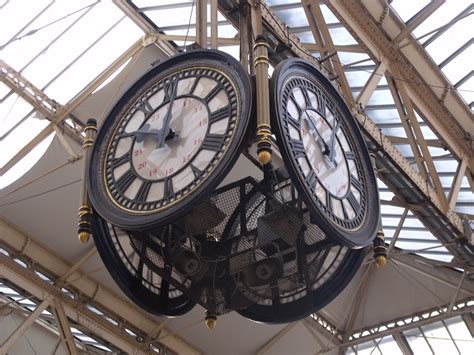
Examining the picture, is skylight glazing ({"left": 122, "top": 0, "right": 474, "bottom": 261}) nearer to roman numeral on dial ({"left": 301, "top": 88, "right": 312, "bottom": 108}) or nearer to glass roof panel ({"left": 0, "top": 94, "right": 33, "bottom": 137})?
glass roof panel ({"left": 0, "top": 94, "right": 33, "bottom": 137})

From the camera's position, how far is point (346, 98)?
14.0 meters

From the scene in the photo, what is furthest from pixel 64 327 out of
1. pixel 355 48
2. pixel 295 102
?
pixel 295 102

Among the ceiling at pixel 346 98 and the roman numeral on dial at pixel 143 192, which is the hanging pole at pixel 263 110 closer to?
the roman numeral on dial at pixel 143 192

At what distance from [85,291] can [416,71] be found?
9.10 m

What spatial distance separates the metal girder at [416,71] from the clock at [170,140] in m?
7.49

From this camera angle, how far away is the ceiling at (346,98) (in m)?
15.8

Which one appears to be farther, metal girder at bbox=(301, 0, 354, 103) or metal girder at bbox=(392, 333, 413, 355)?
metal girder at bbox=(392, 333, 413, 355)

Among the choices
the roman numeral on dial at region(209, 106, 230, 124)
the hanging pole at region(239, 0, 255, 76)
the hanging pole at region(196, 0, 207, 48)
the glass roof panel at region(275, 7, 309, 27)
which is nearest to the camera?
the roman numeral on dial at region(209, 106, 230, 124)

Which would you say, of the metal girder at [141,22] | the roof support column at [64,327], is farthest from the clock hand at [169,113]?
the roof support column at [64,327]

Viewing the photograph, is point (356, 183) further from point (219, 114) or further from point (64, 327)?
point (64, 327)

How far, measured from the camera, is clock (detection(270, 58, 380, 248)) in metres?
6.81

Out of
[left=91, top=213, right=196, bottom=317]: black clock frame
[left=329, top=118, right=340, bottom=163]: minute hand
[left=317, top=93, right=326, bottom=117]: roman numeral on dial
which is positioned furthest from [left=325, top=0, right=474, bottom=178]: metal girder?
[left=91, top=213, right=196, bottom=317]: black clock frame

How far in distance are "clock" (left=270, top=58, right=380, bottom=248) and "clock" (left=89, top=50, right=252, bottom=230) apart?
37cm

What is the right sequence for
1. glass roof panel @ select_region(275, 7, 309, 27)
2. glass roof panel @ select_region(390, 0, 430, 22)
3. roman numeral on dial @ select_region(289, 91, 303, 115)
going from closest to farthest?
1. roman numeral on dial @ select_region(289, 91, 303, 115)
2. glass roof panel @ select_region(390, 0, 430, 22)
3. glass roof panel @ select_region(275, 7, 309, 27)
